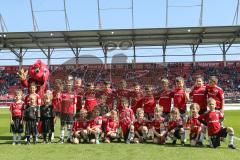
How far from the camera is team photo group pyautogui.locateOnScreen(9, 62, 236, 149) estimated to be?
11.0 m

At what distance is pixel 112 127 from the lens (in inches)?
458

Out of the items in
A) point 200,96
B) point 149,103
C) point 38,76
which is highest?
point 38,76

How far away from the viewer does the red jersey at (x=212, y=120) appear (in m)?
10.5

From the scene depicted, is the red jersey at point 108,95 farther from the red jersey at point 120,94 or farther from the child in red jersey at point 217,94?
the child in red jersey at point 217,94

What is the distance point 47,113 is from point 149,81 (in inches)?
1178

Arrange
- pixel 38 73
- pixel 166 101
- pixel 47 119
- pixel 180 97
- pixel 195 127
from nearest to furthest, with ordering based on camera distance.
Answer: pixel 195 127 < pixel 47 119 < pixel 180 97 < pixel 166 101 < pixel 38 73

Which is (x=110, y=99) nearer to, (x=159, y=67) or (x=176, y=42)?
(x=176, y=42)

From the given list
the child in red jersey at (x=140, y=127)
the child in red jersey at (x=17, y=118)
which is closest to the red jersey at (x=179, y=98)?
the child in red jersey at (x=140, y=127)

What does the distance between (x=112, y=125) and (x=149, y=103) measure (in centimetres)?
137

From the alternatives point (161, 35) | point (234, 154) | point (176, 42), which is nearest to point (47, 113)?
point (234, 154)

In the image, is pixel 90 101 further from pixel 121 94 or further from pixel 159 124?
pixel 159 124

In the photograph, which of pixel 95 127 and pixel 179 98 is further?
pixel 179 98

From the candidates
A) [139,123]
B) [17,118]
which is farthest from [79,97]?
[139,123]

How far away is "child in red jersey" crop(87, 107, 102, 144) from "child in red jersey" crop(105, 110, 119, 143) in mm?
279
